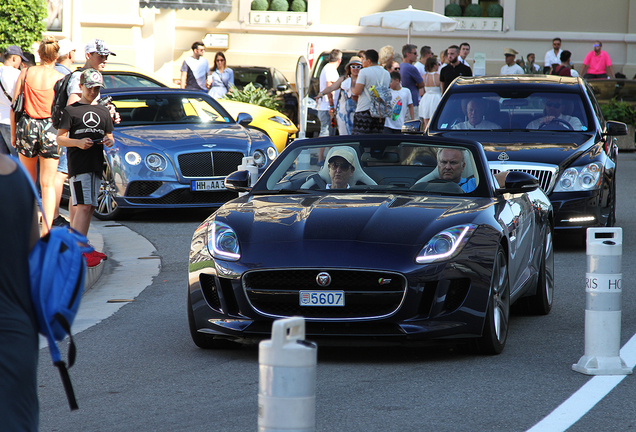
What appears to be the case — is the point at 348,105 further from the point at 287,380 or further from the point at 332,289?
the point at 287,380

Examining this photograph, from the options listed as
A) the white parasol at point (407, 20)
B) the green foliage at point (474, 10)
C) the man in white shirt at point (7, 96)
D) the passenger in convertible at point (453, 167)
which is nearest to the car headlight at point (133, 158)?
the man in white shirt at point (7, 96)

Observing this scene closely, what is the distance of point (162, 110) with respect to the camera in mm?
13539

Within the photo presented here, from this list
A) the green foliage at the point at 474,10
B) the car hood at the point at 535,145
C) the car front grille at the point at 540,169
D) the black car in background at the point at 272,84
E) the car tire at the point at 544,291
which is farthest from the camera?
the green foliage at the point at 474,10

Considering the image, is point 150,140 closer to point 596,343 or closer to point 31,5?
point 596,343

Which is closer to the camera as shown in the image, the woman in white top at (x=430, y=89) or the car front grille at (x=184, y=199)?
the car front grille at (x=184, y=199)

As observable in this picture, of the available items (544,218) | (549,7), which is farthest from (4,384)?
(549,7)

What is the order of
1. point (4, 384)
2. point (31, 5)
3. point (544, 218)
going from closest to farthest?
point (4, 384), point (544, 218), point (31, 5)

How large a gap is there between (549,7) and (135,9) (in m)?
13.8

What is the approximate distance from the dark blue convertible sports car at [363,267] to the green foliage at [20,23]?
18818 millimetres

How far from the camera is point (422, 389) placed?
5.28 meters

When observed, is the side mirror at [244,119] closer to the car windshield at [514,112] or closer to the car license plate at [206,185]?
the car license plate at [206,185]

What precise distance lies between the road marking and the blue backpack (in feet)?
7.98

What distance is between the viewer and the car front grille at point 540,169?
33.1 ft

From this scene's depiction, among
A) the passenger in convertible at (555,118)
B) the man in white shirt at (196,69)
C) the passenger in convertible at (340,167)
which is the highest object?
the man in white shirt at (196,69)
